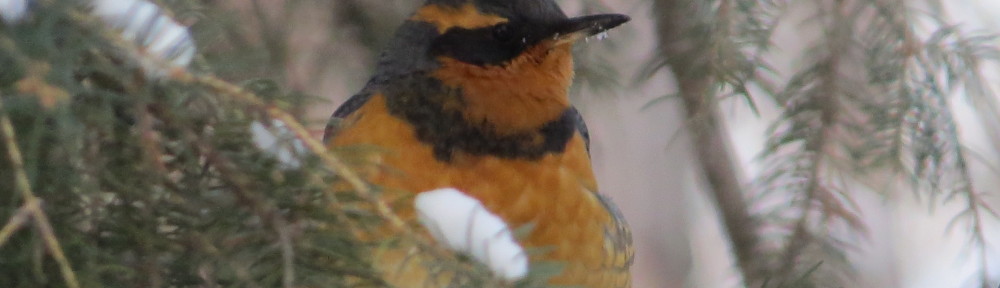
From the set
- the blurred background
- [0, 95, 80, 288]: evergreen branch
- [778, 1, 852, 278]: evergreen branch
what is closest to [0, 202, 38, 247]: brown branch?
[0, 95, 80, 288]: evergreen branch

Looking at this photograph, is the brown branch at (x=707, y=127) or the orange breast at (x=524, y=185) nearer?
the orange breast at (x=524, y=185)

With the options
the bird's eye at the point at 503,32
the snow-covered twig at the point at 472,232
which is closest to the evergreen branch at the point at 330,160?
the snow-covered twig at the point at 472,232

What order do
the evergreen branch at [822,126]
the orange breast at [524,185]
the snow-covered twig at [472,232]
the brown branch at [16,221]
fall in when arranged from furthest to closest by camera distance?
the evergreen branch at [822,126]
the orange breast at [524,185]
the snow-covered twig at [472,232]
the brown branch at [16,221]

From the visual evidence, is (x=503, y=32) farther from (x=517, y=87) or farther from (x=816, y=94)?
(x=816, y=94)

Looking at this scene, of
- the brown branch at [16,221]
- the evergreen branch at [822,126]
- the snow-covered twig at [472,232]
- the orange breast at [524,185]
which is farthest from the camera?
the evergreen branch at [822,126]

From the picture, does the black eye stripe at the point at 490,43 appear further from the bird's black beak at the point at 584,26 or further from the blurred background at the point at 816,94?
the blurred background at the point at 816,94
